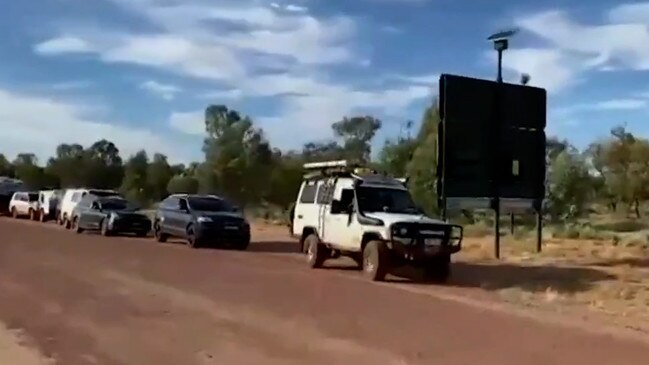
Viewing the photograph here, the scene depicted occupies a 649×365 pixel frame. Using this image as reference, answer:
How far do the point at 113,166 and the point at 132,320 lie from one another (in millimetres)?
92997

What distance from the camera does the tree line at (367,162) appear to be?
52.8 m

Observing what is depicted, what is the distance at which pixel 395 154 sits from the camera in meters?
54.2

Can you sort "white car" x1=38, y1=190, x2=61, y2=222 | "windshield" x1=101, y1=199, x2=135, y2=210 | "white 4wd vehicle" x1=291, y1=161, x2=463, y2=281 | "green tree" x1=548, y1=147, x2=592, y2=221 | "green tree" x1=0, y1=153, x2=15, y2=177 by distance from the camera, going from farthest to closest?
"green tree" x1=0, y1=153, x2=15, y2=177
"green tree" x1=548, y1=147, x2=592, y2=221
"white car" x1=38, y1=190, x2=61, y2=222
"windshield" x1=101, y1=199, x2=135, y2=210
"white 4wd vehicle" x1=291, y1=161, x2=463, y2=281

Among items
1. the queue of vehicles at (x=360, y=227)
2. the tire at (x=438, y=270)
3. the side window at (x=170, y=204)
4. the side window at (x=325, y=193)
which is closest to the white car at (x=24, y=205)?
the side window at (x=170, y=204)

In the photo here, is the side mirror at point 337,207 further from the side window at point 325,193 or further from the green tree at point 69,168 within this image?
the green tree at point 69,168

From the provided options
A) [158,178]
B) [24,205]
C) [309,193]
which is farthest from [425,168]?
[158,178]

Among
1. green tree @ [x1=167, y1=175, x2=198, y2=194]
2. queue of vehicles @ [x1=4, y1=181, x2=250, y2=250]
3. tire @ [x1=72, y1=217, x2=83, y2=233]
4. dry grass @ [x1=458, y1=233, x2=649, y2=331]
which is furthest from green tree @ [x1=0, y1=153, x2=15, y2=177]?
dry grass @ [x1=458, y1=233, x2=649, y2=331]

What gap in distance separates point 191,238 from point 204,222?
79 centimetres

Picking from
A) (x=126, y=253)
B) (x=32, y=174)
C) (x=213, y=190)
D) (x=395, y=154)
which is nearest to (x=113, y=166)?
(x=32, y=174)

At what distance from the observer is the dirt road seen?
35.9 ft

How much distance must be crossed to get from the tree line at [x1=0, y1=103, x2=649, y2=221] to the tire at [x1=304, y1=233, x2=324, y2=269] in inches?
689

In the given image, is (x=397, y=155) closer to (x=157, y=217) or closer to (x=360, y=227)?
(x=157, y=217)

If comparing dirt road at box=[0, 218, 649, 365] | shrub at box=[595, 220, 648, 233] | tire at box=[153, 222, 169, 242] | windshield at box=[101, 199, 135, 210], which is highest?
windshield at box=[101, 199, 135, 210]

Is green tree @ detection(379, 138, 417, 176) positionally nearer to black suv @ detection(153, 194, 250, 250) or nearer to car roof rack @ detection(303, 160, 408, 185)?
black suv @ detection(153, 194, 250, 250)
